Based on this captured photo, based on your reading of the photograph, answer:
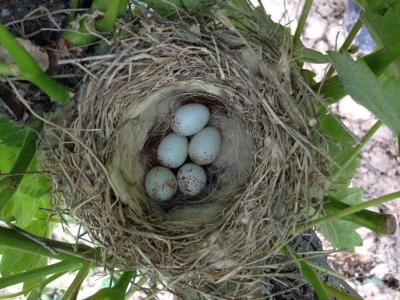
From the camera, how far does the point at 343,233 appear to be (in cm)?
115

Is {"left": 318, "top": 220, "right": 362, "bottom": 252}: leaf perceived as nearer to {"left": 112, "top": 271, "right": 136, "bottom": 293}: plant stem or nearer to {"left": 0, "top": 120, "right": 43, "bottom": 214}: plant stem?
{"left": 112, "top": 271, "right": 136, "bottom": 293}: plant stem

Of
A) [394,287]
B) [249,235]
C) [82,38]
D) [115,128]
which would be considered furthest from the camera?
[394,287]

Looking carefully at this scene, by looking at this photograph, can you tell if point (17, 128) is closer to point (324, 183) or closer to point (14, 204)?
point (14, 204)

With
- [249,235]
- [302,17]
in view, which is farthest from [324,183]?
[302,17]

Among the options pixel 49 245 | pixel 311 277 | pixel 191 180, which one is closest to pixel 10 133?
pixel 49 245

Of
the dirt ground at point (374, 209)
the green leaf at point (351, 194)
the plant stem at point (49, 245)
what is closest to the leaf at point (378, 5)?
the green leaf at point (351, 194)

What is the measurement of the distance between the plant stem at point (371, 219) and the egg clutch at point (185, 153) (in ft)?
1.48

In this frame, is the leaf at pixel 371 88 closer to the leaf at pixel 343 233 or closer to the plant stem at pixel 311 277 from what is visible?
the plant stem at pixel 311 277

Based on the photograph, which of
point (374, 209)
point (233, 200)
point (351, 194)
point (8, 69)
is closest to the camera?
point (8, 69)

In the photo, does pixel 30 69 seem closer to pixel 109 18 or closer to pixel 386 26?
pixel 109 18

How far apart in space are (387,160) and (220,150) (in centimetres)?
118

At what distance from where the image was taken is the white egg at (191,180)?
1289 mm

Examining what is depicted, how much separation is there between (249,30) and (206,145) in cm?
43

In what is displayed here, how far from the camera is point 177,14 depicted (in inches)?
34.5
